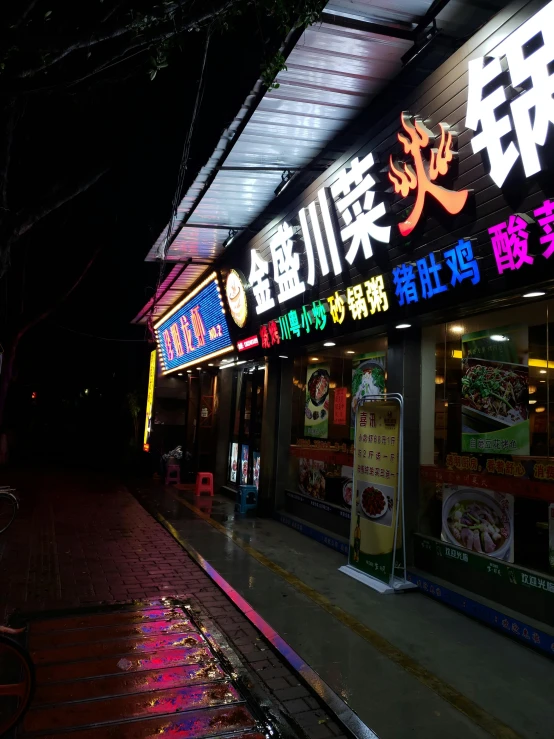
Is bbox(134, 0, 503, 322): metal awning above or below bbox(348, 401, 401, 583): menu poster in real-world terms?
above

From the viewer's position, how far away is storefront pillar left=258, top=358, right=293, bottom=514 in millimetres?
11656

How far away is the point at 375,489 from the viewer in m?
7.54

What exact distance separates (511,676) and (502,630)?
1007 millimetres

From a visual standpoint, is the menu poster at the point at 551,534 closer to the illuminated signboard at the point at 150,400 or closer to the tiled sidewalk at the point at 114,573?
the tiled sidewalk at the point at 114,573

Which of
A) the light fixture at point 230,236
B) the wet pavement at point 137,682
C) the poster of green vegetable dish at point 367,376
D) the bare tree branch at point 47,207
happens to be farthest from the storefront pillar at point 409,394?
the bare tree branch at point 47,207

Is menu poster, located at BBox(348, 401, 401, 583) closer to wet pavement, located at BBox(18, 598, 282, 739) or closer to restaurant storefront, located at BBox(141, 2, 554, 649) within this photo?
restaurant storefront, located at BBox(141, 2, 554, 649)

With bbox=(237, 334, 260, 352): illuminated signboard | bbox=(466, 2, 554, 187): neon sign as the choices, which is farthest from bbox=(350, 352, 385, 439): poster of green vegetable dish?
bbox=(466, 2, 554, 187): neon sign

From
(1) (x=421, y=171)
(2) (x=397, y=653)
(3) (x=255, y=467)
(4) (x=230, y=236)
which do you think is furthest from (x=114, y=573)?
(4) (x=230, y=236)

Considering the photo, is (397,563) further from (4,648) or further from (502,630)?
(4,648)

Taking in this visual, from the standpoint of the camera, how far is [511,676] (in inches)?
191

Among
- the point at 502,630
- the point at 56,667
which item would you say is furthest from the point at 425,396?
the point at 56,667

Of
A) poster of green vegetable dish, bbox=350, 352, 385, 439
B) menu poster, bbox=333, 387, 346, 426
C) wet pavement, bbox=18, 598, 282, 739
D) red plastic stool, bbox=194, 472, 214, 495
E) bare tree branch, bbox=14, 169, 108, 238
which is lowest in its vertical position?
wet pavement, bbox=18, 598, 282, 739

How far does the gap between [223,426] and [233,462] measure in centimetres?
114

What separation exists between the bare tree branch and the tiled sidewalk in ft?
20.3
